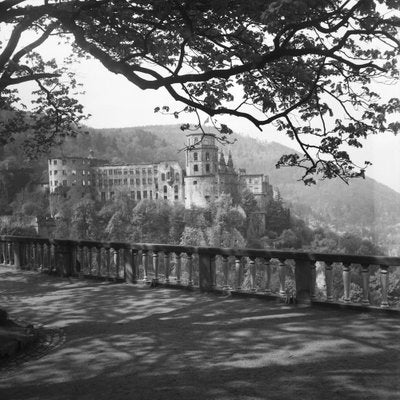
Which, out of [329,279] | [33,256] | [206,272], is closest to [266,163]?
[33,256]

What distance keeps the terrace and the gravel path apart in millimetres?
14

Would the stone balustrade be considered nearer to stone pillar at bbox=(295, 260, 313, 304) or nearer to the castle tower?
stone pillar at bbox=(295, 260, 313, 304)

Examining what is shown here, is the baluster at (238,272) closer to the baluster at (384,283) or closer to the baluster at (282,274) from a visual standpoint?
the baluster at (282,274)

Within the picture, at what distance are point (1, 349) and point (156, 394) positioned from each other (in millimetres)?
2300

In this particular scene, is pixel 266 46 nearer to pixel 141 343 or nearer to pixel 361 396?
pixel 141 343

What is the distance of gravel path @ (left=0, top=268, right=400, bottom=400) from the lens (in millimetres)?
4645

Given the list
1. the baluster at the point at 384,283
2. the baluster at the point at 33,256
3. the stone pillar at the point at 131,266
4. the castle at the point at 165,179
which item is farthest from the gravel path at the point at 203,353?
the castle at the point at 165,179

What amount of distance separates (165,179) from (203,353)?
112 meters

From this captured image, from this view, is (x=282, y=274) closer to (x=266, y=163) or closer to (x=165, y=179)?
(x=165, y=179)

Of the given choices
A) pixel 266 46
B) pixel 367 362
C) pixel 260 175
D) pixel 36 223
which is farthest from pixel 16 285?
pixel 260 175

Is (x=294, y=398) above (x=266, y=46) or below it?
below

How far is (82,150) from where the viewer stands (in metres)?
139

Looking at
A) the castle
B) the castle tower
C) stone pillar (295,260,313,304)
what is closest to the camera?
stone pillar (295,260,313,304)

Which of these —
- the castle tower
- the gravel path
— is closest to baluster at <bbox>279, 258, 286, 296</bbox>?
the gravel path
